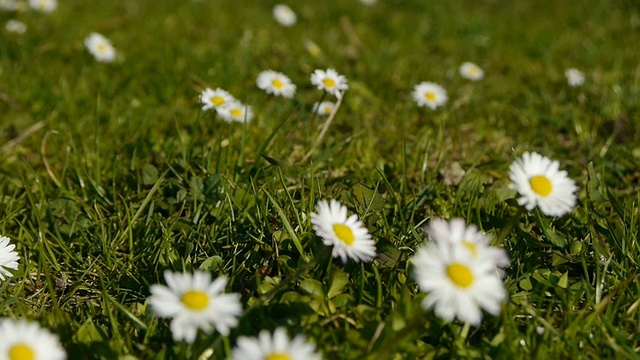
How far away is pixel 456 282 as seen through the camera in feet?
4.66

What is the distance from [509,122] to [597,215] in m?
1.14

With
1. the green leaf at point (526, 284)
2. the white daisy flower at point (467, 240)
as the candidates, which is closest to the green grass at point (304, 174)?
the green leaf at point (526, 284)

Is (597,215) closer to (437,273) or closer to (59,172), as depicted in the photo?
(437,273)

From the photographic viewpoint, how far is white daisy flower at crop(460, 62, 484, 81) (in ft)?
12.6

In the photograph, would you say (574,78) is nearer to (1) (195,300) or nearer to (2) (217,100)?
(2) (217,100)

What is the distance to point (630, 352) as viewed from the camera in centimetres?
170

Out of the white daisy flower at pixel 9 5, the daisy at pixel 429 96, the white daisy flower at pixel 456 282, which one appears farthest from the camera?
the white daisy flower at pixel 9 5

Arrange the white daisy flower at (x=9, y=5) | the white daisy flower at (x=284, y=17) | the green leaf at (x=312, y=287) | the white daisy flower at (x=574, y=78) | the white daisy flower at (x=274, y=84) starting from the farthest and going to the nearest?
the white daisy flower at (x=284, y=17)
the white daisy flower at (x=9, y=5)
the white daisy flower at (x=574, y=78)
the white daisy flower at (x=274, y=84)
the green leaf at (x=312, y=287)

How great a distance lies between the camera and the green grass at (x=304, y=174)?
71.1 inches

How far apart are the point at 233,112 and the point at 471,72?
1595mm

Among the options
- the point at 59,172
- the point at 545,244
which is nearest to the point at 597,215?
the point at 545,244

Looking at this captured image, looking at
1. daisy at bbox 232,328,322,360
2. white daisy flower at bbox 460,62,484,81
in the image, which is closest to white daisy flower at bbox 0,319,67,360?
daisy at bbox 232,328,322,360

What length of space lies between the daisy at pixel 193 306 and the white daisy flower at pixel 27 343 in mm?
241

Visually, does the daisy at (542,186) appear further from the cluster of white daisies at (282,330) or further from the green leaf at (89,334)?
the green leaf at (89,334)
